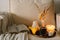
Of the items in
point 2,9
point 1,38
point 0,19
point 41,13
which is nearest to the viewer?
point 1,38

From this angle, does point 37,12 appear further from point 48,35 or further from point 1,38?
point 1,38

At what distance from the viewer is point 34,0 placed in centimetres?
211

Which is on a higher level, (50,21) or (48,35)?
(50,21)

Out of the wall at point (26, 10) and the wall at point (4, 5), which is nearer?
the wall at point (26, 10)

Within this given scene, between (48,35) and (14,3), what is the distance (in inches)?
30.2

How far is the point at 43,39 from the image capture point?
65.9 inches

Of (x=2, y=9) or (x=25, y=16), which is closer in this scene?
(x=25, y=16)

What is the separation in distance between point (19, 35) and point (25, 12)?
0.54 m

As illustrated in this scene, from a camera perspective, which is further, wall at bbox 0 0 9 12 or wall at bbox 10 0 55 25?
wall at bbox 0 0 9 12

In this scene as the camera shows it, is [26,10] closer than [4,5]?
Yes

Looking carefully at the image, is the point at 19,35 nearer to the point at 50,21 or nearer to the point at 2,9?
the point at 50,21

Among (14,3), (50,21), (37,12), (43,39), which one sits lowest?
(43,39)

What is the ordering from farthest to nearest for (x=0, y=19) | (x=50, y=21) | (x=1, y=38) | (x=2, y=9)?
(x=2, y=9) → (x=50, y=21) → (x=0, y=19) → (x=1, y=38)

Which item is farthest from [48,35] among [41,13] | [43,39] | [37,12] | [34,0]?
[34,0]
